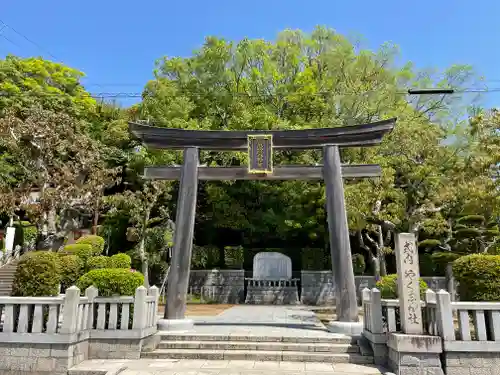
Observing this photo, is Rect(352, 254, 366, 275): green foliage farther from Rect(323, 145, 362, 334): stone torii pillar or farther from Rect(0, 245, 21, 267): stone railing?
Rect(0, 245, 21, 267): stone railing

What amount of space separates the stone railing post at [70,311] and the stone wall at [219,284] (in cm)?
1225

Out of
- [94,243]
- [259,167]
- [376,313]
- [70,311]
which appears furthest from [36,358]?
[94,243]

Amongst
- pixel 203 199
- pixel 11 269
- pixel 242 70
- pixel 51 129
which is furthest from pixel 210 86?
pixel 11 269

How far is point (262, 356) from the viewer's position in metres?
7.61

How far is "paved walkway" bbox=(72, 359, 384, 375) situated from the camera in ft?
21.9

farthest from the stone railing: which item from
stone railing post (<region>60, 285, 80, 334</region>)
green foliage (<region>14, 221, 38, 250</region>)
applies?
stone railing post (<region>60, 285, 80, 334</region>)

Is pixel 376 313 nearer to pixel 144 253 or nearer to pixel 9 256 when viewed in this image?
pixel 144 253

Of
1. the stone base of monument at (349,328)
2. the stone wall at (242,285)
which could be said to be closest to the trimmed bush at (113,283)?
the stone base of monument at (349,328)

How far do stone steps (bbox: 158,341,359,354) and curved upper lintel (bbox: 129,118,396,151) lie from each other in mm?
4948

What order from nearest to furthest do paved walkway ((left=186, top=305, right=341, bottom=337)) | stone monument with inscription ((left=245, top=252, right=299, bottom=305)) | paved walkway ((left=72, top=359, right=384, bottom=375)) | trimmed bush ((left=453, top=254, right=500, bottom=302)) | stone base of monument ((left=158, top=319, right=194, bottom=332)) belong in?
paved walkway ((left=72, top=359, right=384, bottom=375))
trimmed bush ((left=453, top=254, right=500, bottom=302))
paved walkway ((left=186, top=305, right=341, bottom=337))
stone base of monument ((left=158, top=319, right=194, bottom=332))
stone monument with inscription ((left=245, top=252, right=299, bottom=305))

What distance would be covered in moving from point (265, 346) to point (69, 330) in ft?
12.4

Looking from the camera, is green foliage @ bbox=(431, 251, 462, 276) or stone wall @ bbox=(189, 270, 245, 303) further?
stone wall @ bbox=(189, 270, 245, 303)

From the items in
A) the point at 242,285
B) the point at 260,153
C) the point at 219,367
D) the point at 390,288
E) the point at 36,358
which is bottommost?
the point at 219,367

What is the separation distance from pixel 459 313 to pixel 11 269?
19.7 metres
